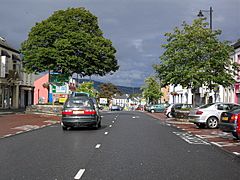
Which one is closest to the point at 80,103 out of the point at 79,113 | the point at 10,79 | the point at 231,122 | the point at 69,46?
the point at 79,113

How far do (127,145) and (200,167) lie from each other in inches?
176

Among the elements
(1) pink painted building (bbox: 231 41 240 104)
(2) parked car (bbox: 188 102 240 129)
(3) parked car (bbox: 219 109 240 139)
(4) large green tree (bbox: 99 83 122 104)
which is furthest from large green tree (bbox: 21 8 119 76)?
(4) large green tree (bbox: 99 83 122 104)

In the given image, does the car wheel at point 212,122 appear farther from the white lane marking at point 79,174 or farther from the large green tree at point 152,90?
the large green tree at point 152,90

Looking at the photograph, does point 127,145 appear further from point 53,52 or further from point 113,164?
point 53,52

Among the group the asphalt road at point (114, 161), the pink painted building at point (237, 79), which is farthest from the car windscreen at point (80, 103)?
the pink painted building at point (237, 79)

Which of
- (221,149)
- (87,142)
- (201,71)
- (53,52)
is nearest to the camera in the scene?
(221,149)

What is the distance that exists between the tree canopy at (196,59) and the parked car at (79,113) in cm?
1092

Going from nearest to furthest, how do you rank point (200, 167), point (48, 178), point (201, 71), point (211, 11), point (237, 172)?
point (48, 178), point (237, 172), point (200, 167), point (201, 71), point (211, 11)

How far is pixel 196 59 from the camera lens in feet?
97.4

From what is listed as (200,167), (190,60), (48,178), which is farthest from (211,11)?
(48,178)

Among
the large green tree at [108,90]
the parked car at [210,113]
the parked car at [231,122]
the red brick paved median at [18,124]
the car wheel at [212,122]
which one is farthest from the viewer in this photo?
the large green tree at [108,90]

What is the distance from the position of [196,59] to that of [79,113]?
1335 centimetres

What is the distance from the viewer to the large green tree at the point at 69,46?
38156 mm

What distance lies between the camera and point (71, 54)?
3869cm
